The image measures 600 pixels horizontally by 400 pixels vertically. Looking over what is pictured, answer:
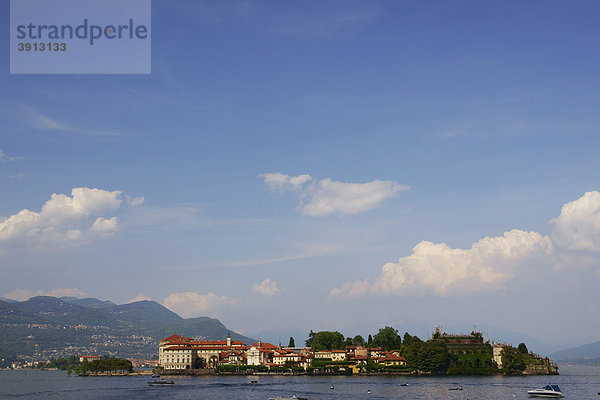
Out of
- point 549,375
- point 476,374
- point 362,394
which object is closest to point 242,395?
point 362,394

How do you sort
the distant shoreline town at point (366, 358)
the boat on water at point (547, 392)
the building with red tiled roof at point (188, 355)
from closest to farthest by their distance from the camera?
the boat on water at point (547, 392) < the distant shoreline town at point (366, 358) < the building with red tiled roof at point (188, 355)

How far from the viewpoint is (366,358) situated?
Result: 577 ft

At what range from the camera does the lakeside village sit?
161 metres

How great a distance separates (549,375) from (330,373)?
67.3 m

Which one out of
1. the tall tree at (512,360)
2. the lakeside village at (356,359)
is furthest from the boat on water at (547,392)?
the tall tree at (512,360)

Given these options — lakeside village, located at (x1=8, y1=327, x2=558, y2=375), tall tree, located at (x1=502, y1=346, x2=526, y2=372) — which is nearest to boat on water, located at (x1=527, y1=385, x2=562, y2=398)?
lakeside village, located at (x1=8, y1=327, x2=558, y2=375)

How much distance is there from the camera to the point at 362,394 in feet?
315

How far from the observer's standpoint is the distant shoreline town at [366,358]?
161 meters

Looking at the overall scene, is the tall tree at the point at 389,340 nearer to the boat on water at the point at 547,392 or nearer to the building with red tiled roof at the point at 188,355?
the building with red tiled roof at the point at 188,355

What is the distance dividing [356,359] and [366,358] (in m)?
3.37

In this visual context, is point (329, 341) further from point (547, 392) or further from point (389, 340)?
point (547, 392)

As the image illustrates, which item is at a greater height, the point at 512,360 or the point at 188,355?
the point at 188,355

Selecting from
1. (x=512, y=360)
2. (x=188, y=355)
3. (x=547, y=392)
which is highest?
(x=547, y=392)

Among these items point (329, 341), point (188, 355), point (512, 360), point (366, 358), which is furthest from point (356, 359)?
point (188, 355)
